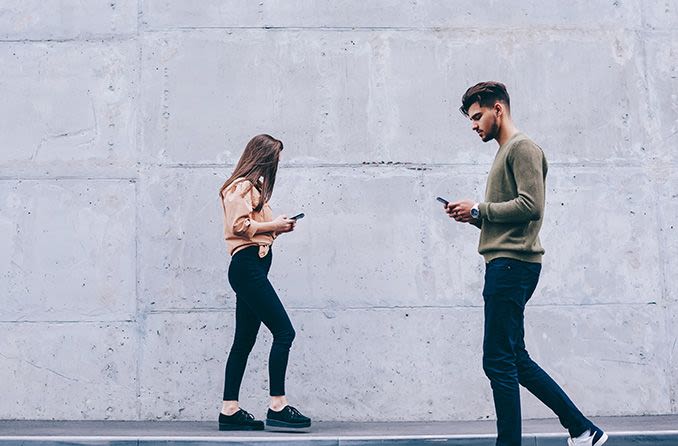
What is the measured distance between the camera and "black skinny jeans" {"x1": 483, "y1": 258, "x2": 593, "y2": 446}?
4691 millimetres

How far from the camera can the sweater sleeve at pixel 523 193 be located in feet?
15.4

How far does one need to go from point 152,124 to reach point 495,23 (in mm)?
2677

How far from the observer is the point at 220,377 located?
671 cm

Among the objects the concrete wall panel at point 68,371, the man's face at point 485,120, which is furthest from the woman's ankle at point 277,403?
the man's face at point 485,120

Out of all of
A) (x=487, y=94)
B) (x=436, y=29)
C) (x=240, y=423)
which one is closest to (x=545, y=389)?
(x=487, y=94)

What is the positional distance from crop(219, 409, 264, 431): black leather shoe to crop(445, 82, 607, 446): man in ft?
6.00

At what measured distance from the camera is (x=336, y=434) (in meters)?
5.70

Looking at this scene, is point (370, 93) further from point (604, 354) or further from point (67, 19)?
point (604, 354)

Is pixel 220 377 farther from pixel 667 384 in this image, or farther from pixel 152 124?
pixel 667 384

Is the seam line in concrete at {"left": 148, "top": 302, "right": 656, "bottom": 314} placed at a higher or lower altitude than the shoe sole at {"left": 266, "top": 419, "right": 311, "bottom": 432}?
higher

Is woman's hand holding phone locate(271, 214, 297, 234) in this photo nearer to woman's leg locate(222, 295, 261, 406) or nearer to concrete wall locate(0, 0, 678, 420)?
woman's leg locate(222, 295, 261, 406)

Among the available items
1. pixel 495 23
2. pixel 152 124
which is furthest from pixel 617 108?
pixel 152 124

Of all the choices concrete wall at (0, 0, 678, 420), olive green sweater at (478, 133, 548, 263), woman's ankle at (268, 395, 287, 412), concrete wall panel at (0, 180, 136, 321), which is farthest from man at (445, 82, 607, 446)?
concrete wall panel at (0, 180, 136, 321)

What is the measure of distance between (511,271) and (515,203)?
35cm
